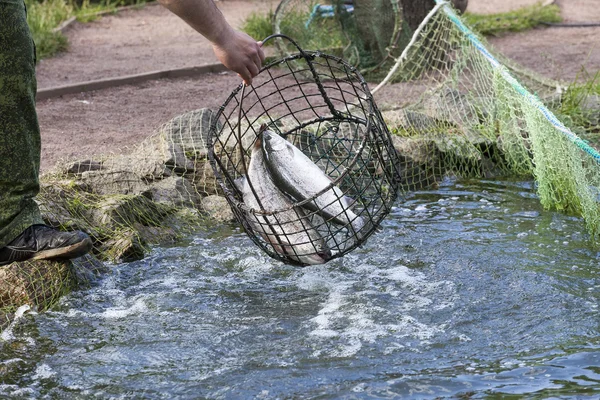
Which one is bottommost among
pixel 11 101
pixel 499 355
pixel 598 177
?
pixel 499 355

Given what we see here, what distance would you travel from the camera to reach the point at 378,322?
4.26m

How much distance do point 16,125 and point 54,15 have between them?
8197 mm

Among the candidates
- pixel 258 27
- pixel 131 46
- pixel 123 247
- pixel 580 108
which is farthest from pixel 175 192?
pixel 131 46

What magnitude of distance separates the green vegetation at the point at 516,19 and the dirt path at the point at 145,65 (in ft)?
0.55

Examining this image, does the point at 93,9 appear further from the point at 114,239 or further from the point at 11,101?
the point at 11,101

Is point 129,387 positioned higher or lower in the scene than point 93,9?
lower

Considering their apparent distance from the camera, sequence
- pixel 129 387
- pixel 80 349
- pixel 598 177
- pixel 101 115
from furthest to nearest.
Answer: pixel 101 115, pixel 598 177, pixel 80 349, pixel 129 387

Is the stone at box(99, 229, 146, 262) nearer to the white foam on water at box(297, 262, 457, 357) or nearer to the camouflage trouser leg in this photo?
the camouflage trouser leg

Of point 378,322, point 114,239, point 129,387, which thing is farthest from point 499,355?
point 114,239

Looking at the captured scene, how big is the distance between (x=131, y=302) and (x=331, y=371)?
4.39 ft

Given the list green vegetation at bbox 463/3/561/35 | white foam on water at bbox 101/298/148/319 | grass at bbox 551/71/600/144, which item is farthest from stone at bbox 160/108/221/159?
green vegetation at bbox 463/3/561/35

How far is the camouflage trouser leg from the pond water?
57 cm

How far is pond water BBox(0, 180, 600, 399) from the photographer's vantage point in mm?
3744

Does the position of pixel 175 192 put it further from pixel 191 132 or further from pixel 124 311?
pixel 124 311
